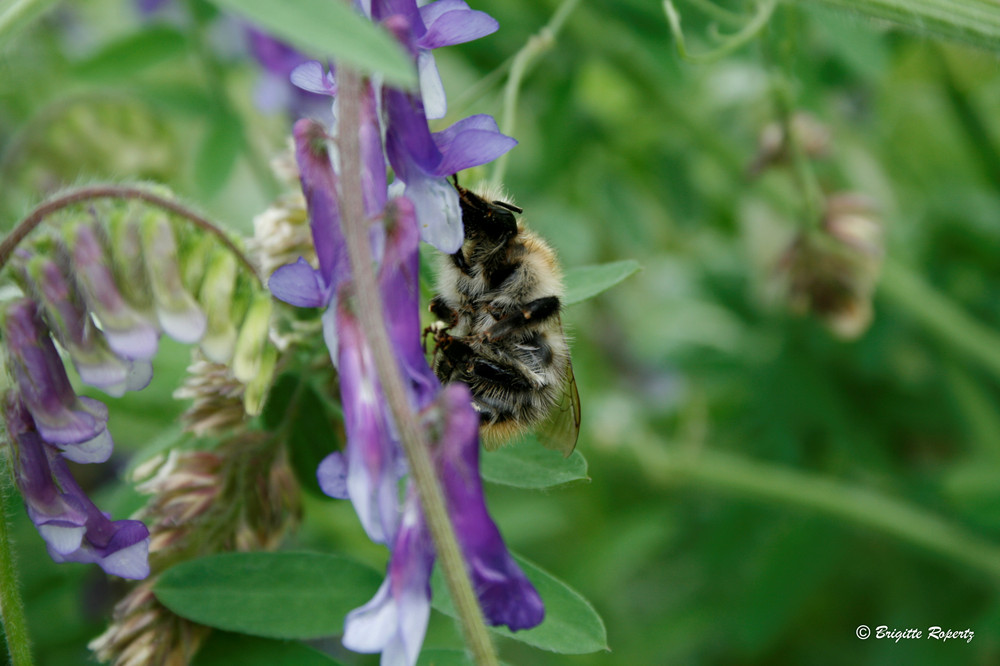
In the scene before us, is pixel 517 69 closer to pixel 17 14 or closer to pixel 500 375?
pixel 500 375

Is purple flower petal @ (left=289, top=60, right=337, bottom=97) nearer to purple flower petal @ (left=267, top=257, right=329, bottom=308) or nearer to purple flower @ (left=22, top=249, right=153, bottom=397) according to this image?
purple flower petal @ (left=267, top=257, right=329, bottom=308)

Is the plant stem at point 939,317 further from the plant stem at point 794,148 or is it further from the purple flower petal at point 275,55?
the purple flower petal at point 275,55

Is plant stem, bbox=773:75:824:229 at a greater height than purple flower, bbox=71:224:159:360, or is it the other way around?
purple flower, bbox=71:224:159:360

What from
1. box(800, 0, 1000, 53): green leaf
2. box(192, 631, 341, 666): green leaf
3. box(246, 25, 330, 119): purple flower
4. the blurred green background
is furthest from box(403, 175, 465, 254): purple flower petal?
box(246, 25, 330, 119): purple flower

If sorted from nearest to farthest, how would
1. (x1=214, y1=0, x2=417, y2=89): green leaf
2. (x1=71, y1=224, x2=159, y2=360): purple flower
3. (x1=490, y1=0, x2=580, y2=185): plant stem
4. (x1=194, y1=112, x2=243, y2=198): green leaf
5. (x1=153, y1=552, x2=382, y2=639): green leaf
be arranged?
(x1=214, y1=0, x2=417, y2=89): green leaf < (x1=71, y1=224, x2=159, y2=360): purple flower < (x1=153, y1=552, x2=382, y2=639): green leaf < (x1=490, y1=0, x2=580, y2=185): plant stem < (x1=194, y1=112, x2=243, y2=198): green leaf

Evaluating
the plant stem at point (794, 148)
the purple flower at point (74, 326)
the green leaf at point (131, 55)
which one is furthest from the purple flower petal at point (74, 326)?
the green leaf at point (131, 55)
